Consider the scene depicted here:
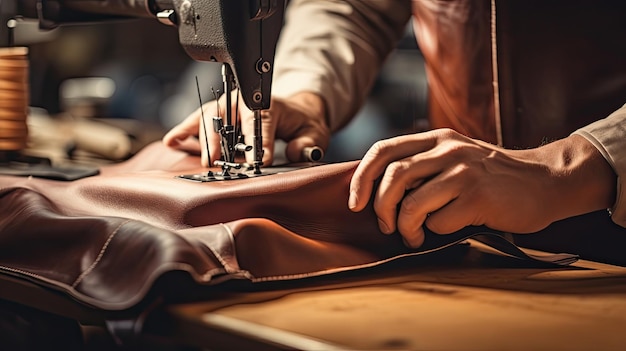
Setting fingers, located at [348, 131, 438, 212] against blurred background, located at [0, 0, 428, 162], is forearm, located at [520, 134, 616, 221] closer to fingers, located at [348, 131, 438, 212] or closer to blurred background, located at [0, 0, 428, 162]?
fingers, located at [348, 131, 438, 212]

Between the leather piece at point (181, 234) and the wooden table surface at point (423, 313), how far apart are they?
0.03m

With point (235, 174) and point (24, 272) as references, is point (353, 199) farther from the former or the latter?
Answer: point (24, 272)

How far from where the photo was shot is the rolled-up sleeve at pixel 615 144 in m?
1.22

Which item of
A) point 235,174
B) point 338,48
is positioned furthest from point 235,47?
point 338,48

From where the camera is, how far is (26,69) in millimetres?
1879

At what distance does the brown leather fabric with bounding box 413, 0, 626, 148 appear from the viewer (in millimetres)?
1523

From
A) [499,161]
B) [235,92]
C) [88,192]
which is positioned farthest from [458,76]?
[88,192]

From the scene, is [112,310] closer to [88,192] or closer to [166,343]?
[166,343]

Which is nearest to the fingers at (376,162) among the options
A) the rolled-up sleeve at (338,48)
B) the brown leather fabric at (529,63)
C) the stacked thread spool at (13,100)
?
the brown leather fabric at (529,63)

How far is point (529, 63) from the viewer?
5.32 ft

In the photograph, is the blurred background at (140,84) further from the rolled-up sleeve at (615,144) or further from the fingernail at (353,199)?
the rolled-up sleeve at (615,144)

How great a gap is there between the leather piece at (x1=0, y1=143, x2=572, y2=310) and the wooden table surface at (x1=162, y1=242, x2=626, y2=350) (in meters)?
0.03

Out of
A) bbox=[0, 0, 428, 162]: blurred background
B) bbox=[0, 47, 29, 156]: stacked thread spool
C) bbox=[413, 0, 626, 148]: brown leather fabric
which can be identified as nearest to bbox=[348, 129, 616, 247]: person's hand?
bbox=[413, 0, 626, 148]: brown leather fabric

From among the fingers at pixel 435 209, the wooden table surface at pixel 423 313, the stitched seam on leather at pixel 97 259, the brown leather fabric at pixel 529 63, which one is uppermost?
the brown leather fabric at pixel 529 63
